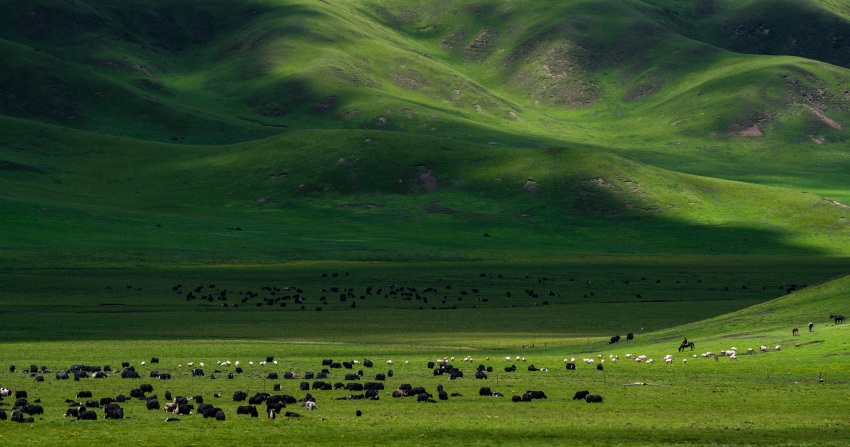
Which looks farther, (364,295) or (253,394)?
(364,295)

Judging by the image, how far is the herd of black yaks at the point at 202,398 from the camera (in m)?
37.4

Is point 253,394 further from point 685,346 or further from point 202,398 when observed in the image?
point 685,346

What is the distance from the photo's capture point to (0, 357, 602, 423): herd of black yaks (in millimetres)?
37438

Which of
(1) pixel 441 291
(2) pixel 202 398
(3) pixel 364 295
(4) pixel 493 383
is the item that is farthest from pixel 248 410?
(1) pixel 441 291

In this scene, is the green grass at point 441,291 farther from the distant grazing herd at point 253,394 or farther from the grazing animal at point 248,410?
the grazing animal at point 248,410

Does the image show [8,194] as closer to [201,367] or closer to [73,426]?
[201,367]

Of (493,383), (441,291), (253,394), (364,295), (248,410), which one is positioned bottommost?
(248,410)

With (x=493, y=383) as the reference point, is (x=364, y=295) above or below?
above

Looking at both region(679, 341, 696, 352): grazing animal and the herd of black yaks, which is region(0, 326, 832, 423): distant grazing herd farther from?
region(679, 341, 696, 352): grazing animal

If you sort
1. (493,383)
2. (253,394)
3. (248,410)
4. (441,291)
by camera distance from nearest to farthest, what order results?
(248,410) < (253,394) < (493,383) < (441,291)

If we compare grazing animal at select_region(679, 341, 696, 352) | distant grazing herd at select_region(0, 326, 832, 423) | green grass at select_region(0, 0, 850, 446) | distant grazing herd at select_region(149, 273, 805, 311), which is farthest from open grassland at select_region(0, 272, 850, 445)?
distant grazing herd at select_region(149, 273, 805, 311)

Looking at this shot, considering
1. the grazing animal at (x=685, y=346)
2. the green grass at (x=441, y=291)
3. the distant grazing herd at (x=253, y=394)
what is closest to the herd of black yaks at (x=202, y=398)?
the distant grazing herd at (x=253, y=394)

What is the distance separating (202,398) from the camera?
42.0 meters

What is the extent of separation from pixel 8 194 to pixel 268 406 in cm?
13222
